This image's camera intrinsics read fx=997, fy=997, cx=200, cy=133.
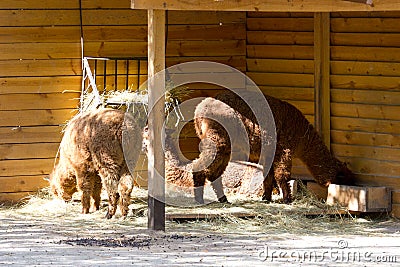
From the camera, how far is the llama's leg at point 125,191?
436 inches

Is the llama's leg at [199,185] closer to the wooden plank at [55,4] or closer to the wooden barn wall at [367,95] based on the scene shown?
the wooden barn wall at [367,95]

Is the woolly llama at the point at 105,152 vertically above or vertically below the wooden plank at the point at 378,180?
above

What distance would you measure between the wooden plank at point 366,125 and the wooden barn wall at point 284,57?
0.57 meters

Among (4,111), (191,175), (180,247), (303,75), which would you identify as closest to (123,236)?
(180,247)

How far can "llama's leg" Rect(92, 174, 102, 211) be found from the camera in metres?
11.5

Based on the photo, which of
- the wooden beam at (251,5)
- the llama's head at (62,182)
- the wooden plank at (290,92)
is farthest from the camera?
the wooden plank at (290,92)

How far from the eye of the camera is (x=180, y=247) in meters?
9.60

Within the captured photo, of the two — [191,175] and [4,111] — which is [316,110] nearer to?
[191,175]

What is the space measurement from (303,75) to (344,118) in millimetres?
880

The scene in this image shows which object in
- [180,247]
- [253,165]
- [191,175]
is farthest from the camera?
[253,165]

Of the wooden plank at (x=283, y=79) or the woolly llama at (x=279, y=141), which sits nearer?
the woolly llama at (x=279, y=141)

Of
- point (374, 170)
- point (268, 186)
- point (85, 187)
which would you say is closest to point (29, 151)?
point (85, 187)

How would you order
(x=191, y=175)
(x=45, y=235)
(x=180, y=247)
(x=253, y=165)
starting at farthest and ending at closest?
(x=253, y=165) < (x=191, y=175) < (x=45, y=235) < (x=180, y=247)

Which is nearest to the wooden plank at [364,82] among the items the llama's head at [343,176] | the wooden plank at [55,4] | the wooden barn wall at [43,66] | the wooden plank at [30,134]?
the llama's head at [343,176]
